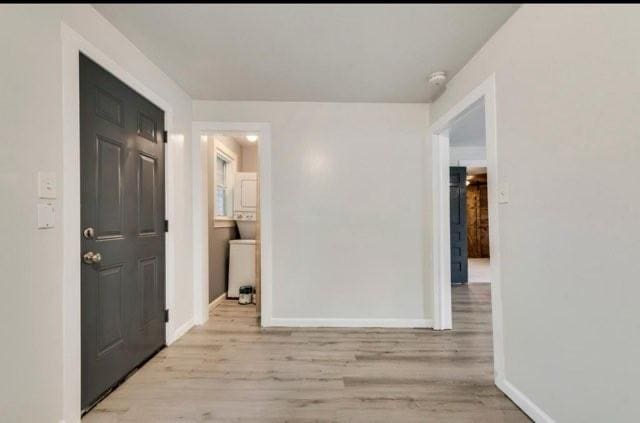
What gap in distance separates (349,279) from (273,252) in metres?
0.82

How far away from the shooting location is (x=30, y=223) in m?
1.37

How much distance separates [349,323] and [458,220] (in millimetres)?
3172

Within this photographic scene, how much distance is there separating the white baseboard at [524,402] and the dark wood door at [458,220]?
11.5 feet

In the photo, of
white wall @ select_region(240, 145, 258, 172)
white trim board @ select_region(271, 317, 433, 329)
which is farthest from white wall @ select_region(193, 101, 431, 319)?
white wall @ select_region(240, 145, 258, 172)

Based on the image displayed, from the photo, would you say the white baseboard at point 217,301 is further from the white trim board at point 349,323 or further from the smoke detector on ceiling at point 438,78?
the smoke detector on ceiling at point 438,78

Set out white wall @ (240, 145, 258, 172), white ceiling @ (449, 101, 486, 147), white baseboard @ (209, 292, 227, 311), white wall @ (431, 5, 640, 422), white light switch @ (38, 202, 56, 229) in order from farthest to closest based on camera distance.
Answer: white wall @ (240, 145, 258, 172)
white ceiling @ (449, 101, 486, 147)
white baseboard @ (209, 292, 227, 311)
white light switch @ (38, 202, 56, 229)
white wall @ (431, 5, 640, 422)

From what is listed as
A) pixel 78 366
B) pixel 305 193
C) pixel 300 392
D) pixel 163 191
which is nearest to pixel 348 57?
pixel 305 193

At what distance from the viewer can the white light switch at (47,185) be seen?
4.63ft

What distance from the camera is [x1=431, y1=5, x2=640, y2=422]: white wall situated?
45.9 inches

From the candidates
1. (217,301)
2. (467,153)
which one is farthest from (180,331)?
(467,153)

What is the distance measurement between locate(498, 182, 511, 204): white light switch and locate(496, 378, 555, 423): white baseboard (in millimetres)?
1109

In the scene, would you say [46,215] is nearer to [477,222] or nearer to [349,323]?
[349,323]

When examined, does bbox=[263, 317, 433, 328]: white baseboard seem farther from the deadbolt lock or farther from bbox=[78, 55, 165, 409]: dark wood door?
the deadbolt lock

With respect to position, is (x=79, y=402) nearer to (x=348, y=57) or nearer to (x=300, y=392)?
(x=300, y=392)
